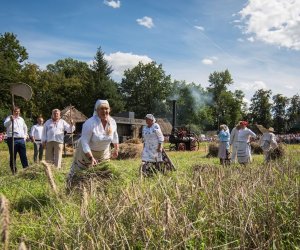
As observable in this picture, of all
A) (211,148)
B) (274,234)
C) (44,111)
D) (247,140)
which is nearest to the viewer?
(274,234)

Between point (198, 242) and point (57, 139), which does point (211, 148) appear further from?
Result: point (198, 242)

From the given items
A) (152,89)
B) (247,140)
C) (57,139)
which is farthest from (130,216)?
(152,89)

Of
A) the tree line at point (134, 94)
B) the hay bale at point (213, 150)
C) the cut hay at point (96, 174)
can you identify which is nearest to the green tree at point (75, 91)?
the tree line at point (134, 94)

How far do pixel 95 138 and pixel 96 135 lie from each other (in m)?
0.05

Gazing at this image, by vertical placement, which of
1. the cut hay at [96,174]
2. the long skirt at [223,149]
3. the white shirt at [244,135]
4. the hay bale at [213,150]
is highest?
the white shirt at [244,135]

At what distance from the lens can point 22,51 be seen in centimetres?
5684

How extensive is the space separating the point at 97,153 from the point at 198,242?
3.35 metres

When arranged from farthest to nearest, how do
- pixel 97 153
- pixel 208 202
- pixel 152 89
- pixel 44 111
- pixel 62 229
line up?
pixel 152 89
pixel 44 111
pixel 97 153
pixel 208 202
pixel 62 229

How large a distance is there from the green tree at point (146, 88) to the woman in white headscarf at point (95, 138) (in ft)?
224

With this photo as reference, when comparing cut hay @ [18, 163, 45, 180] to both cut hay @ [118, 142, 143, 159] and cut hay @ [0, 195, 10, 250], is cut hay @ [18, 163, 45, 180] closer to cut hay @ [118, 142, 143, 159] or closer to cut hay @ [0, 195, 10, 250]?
cut hay @ [0, 195, 10, 250]

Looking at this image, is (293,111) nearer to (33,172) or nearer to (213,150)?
(213,150)

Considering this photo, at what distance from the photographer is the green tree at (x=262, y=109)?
88.4 meters

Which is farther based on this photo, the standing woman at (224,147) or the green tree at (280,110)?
the green tree at (280,110)

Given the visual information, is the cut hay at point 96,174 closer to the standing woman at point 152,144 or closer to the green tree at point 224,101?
the standing woman at point 152,144
